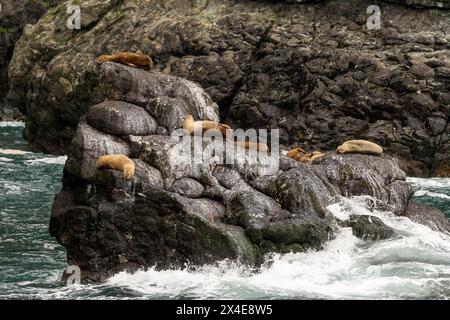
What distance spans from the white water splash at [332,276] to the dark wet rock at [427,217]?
1338mm

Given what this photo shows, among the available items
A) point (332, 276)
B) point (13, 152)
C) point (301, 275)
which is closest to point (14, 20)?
point (13, 152)

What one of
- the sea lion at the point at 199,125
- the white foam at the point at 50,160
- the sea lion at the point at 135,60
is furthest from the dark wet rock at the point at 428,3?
the sea lion at the point at 199,125

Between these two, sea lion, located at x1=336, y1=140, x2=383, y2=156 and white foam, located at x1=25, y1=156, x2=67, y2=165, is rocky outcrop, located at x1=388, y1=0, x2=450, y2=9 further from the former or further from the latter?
white foam, located at x1=25, y1=156, x2=67, y2=165

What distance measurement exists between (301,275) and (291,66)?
1980 cm

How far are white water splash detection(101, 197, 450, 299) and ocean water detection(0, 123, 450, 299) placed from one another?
19mm

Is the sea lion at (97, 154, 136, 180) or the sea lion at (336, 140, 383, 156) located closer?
the sea lion at (97, 154, 136, 180)

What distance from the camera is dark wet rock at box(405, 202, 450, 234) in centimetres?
1778

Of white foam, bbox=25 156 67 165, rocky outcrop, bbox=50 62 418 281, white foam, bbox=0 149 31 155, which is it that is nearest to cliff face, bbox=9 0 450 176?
white foam, bbox=0 149 31 155

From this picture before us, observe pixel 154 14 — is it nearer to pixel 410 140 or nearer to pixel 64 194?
pixel 410 140

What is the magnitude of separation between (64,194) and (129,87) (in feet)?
12.2

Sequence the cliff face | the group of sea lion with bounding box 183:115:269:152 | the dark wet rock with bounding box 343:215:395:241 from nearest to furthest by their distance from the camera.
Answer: the dark wet rock with bounding box 343:215:395:241 < the group of sea lion with bounding box 183:115:269:152 < the cliff face

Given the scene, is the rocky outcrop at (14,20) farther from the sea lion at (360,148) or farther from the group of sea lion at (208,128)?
the sea lion at (360,148)

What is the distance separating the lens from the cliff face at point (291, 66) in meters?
30.5
